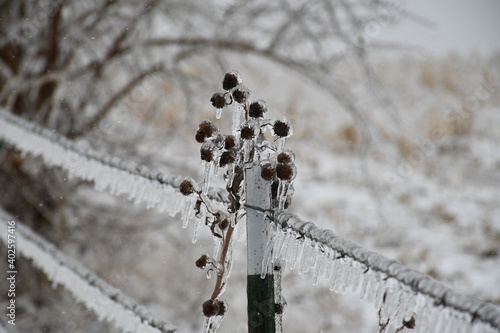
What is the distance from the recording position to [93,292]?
91cm

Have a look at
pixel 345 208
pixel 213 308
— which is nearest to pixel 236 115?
pixel 213 308

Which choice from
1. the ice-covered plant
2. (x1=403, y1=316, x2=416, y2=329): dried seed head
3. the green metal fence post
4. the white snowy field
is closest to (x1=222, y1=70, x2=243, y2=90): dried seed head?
the ice-covered plant

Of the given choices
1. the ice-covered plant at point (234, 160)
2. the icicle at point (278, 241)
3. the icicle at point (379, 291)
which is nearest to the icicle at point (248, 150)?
the ice-covered plant at point (234, 160)

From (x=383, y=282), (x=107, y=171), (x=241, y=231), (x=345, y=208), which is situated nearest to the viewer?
(x=383, y=282)

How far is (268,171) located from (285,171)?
0.03 m

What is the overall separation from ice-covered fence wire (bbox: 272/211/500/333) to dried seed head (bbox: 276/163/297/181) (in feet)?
0.17

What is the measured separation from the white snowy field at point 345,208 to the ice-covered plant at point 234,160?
0.07m

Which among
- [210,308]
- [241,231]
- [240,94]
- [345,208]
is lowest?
[210,308]

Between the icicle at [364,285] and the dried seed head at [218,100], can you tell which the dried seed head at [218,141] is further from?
the icicle at [364,285]

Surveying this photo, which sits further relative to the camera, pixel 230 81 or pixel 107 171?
pixel 107 171

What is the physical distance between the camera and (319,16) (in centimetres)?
254

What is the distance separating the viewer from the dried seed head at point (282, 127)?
559 mm

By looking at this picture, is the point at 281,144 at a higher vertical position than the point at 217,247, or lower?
higher

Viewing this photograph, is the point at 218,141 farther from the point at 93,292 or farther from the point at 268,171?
the point at 93,292
